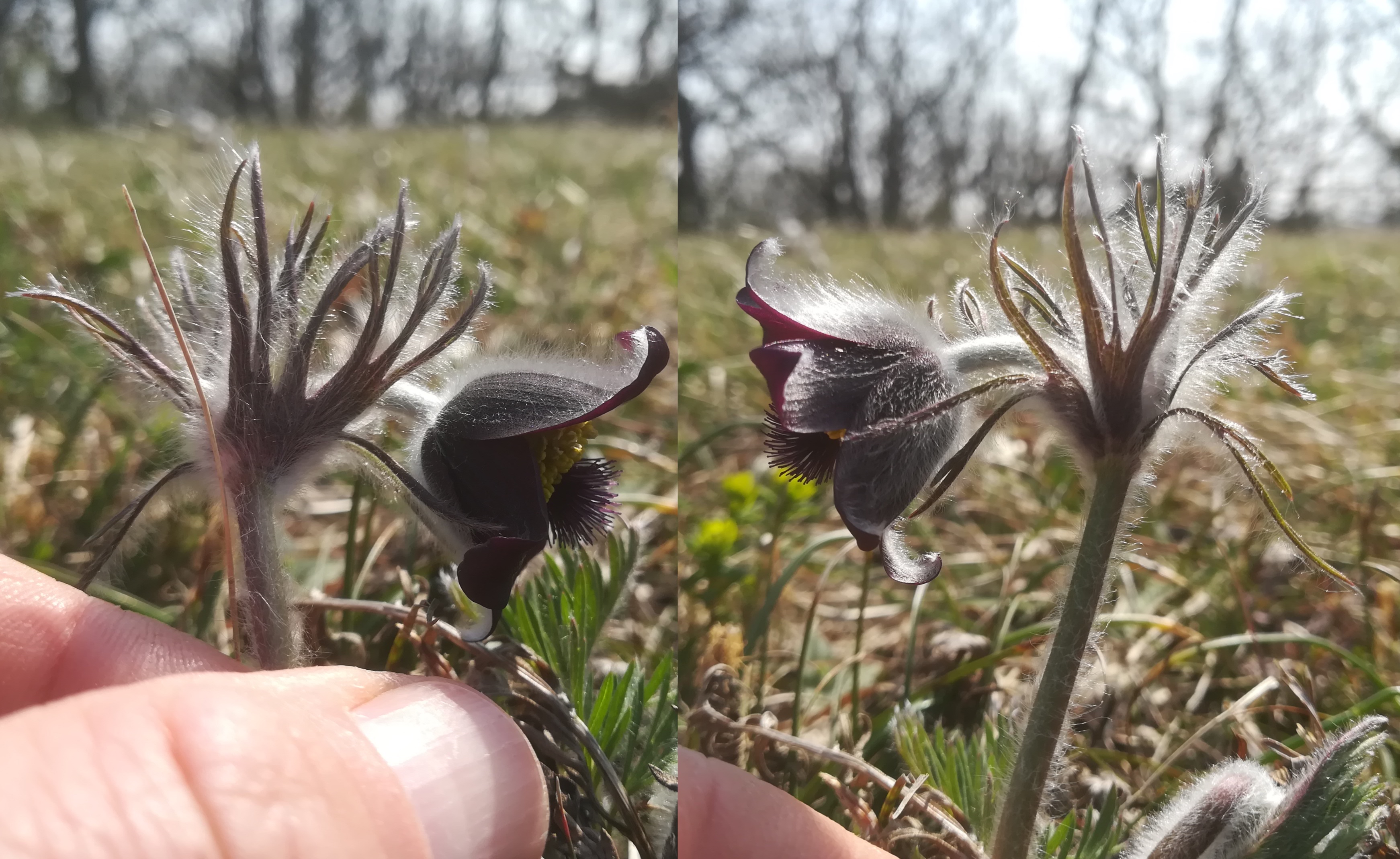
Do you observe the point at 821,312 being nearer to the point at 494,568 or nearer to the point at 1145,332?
the point at 1145,332

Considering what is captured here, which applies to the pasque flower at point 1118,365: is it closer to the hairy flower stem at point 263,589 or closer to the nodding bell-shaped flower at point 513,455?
the nodding bell-shaped flower at point 513,455

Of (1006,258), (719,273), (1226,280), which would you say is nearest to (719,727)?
(1006,258)

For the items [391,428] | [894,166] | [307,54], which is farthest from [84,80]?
[391,428]

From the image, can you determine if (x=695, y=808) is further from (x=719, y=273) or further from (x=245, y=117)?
(x=245, y=117)

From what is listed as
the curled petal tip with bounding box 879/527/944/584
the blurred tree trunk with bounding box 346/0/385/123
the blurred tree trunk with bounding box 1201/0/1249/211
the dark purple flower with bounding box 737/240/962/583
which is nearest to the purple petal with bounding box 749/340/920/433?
the dark purple flower with bounding box 737/240/962/583

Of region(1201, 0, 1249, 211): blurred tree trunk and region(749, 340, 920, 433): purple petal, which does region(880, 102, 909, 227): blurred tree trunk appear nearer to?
region(1201, 0, 1249, 211): blurred tree trunk

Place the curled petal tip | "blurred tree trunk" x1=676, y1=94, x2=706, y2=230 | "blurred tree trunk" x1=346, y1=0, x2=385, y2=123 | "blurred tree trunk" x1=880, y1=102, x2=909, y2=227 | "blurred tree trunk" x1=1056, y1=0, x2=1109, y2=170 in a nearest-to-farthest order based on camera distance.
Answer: the curled petal tip, "blurred tree trunk" x1=676, y1=94, x2=706, y2=230, "blurred tree trunk" x1=1056, y1=0, x2=1109, y2=170, "blurred tree trunk" x1=880, y1=102, x2=909, y2=227, "blurred tree trunk" x1=346, y1=0, x2=385, y2=123

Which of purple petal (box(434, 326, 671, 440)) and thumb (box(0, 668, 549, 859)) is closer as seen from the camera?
thumb (box(0, 668, 549, 859))
